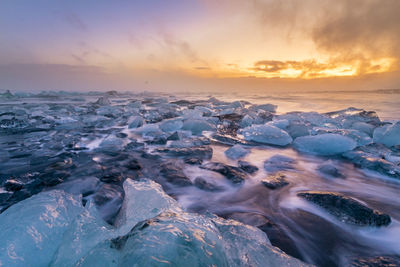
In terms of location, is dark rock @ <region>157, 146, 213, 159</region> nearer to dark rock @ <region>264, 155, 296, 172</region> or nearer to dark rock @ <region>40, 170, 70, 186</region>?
dark rock @ <region>264, 155, 296, 172</region>

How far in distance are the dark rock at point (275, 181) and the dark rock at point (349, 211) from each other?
0.37m

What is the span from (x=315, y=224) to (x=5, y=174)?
3369 millimetres

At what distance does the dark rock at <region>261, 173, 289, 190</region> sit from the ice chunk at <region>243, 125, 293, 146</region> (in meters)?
1.47

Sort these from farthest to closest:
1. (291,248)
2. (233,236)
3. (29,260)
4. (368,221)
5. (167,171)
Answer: (167,171) < (368,221) < (291,248) < (233,236) < (29,260)

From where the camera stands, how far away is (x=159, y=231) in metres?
0.84

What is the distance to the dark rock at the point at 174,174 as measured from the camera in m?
2.15

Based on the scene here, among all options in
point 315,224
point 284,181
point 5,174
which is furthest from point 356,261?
point 5,174

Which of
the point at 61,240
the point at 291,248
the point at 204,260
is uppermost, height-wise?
the point at 204,260

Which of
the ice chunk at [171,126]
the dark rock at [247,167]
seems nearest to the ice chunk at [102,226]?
the dark rock at [247,167]

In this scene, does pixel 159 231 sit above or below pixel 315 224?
above

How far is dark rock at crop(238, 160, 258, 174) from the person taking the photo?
2477 mm

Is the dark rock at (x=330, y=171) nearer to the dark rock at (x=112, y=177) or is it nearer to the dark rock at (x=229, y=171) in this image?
the dark rock at (x=229, y=171)

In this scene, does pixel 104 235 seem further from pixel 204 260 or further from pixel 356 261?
pixel 356 261

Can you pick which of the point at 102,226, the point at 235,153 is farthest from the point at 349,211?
the point at 102,226
